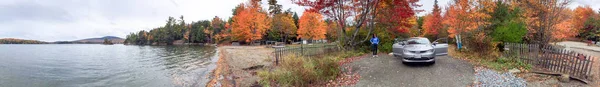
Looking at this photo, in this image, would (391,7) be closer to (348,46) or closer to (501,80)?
(348,46)

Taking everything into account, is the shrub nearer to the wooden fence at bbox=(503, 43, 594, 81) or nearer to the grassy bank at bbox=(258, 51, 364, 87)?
the grassy bank at bbox=(258, 51, 364, 87)

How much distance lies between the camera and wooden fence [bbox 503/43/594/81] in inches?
284

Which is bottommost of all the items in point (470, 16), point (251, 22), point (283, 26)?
point (470, 16)

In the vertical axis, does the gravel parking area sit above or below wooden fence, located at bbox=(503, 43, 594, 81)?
below

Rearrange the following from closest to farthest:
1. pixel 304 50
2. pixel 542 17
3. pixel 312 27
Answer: pixel 542 17, pixel 304 50, pixel 312 27

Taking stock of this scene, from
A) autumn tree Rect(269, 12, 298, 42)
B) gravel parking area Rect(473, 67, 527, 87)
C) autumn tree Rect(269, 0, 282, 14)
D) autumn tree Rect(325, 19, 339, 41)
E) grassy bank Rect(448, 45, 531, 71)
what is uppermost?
autumn tree Rect(269, 0, 282, 14)

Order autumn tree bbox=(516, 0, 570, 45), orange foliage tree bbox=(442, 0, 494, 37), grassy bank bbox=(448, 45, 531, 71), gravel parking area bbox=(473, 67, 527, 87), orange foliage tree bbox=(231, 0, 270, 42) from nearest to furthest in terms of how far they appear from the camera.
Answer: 1. gravel parking area bbox=(473, 67, 527, 87)
2. grassy bank bbox=(448, 45, 531, 71)
3. autumn tree bbox=(516, 0, 570, 45)
4. orange foliage tree bbox=(442, 0, 494, 37)
5. orange foliage tree bbox=(231, 0, 270, 42)

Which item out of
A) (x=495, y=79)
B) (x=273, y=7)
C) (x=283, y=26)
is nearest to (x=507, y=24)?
(x=495, y=79)

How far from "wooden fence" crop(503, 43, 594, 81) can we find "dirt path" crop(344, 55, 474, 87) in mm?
1650

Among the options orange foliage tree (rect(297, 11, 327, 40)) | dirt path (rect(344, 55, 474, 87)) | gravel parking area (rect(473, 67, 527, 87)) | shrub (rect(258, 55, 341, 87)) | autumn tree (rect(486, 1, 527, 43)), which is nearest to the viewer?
gravel parking area (rect(473, 67, 527, 87))

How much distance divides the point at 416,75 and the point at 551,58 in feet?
12.8

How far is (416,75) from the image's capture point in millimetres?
8125

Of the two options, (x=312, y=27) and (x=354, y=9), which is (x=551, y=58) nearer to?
(x=354, y=9)

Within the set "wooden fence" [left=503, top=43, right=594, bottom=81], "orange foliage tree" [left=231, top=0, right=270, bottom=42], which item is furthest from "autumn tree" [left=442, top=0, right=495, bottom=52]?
"orange foliage tree" [left=231, top=0, right=270, bottom=42]
